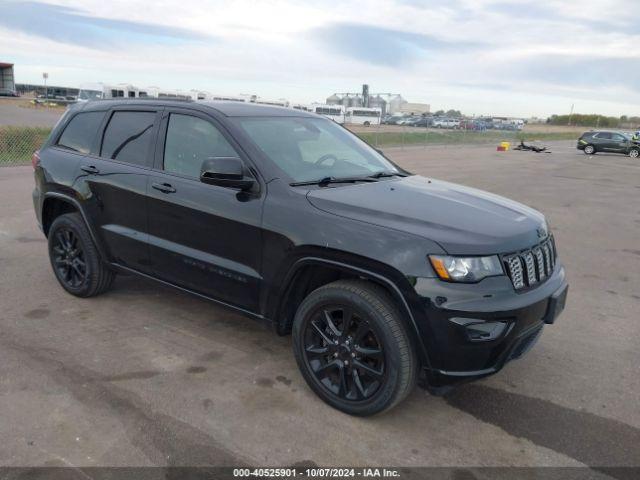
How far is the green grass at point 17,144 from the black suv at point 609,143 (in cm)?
2881

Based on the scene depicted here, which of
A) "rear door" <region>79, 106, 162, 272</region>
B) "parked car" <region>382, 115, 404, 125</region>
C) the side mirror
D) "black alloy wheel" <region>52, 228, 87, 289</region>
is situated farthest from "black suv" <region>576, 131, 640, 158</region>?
"parked car" <region>382, 115, 404, 125</region>

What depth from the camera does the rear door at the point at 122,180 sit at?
4.15m

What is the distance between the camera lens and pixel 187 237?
3.83 meters

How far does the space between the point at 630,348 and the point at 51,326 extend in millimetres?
4557

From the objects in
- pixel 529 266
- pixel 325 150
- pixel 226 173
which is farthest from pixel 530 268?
pixel 226 173

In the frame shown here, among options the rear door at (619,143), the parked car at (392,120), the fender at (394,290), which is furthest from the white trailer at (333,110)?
the fender at (394,290)

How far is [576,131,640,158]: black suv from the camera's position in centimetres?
3146

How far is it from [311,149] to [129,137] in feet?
4.92

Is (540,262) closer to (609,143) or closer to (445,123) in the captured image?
(609,143)

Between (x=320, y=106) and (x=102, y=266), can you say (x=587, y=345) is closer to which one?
(x=102, y=266)

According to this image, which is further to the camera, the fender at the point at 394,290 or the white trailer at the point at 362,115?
the white trailer at the point at 362,115

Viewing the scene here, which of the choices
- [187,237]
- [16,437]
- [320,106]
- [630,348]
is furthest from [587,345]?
[320,106]

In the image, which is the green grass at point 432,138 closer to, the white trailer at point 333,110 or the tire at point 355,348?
the tire at point 355,348

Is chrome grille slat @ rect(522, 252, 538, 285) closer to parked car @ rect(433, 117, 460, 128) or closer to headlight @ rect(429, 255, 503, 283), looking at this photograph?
headlight @ rect(429, 255, 503, 283)
